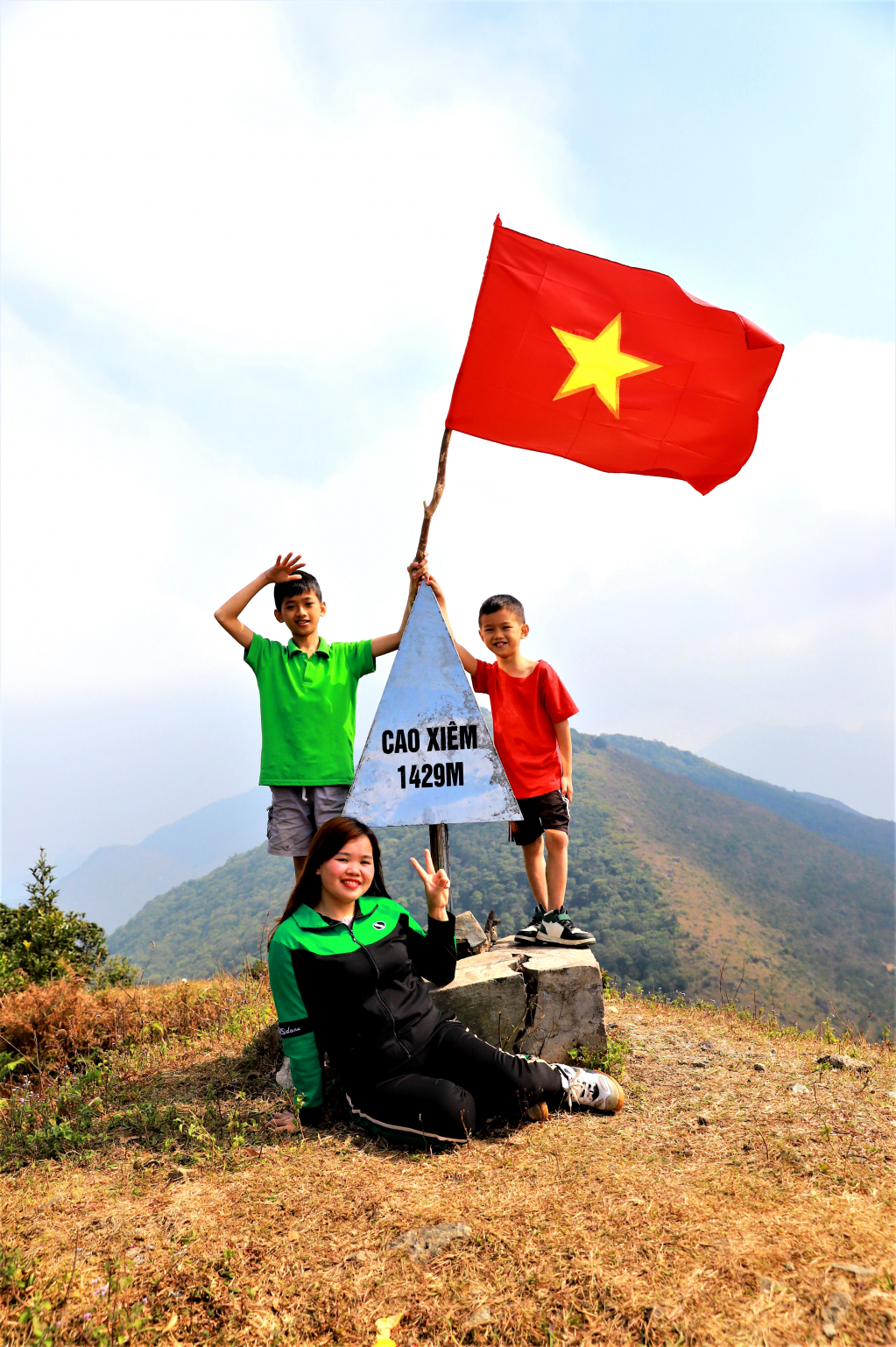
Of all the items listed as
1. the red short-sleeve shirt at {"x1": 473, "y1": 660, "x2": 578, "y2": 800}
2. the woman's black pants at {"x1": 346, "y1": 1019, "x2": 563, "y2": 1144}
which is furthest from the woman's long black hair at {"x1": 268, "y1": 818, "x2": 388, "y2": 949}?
the red short-sleeve shirt at {"x1": 473, "y1": 660, "x2": 578, "y2": 800}

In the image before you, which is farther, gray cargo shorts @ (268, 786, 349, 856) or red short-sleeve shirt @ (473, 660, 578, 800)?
red short-sleeve shirt @ (473, 660, 578, 800)

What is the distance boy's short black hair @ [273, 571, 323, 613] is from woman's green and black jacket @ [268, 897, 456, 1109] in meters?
1.97

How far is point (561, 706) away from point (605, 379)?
2.26 m

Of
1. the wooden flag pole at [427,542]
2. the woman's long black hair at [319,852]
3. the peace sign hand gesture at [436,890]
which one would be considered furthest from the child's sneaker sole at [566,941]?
the woman's long black hair at [319,852]

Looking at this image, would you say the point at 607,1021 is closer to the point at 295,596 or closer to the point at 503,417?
the point at 295,596

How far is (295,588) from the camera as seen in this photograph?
4867mm

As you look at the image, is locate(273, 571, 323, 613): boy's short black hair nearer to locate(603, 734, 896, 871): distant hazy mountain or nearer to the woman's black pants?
the woman's black pants

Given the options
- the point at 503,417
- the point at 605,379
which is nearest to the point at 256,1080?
the point at 503,417

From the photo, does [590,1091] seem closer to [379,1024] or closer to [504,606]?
[379,1024]

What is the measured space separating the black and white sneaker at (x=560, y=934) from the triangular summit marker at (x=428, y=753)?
1017mm

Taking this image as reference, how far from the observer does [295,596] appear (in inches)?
192

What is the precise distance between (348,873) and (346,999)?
58cm

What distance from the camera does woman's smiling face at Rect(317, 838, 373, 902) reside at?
12.5 feet

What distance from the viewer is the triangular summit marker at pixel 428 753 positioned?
452 centimetres
